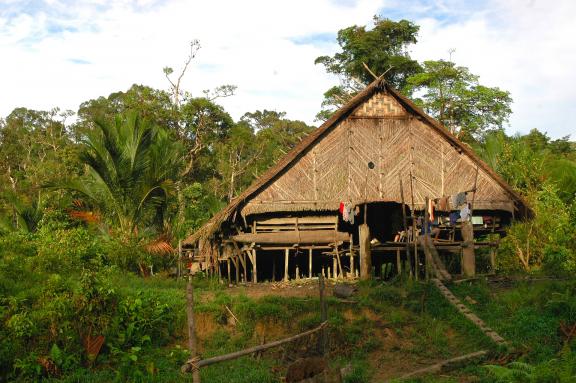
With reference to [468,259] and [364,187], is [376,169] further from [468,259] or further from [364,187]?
[468,259]

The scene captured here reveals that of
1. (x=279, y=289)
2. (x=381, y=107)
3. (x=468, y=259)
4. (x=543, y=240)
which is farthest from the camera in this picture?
(x=381, y=107)

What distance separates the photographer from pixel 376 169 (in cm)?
1582

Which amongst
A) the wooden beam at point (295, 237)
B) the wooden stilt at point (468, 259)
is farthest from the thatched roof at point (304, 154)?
the wooden stilt at point (468, 259)

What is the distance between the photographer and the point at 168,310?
11180mm

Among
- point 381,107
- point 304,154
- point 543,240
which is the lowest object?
point 543,240

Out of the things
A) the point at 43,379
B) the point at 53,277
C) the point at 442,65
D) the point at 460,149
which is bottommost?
the point at 43,379

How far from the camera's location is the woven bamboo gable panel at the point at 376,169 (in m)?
15.5

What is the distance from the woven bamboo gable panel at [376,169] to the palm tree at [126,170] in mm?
3828

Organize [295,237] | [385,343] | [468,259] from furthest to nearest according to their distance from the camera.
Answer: [295,237]
[468,259]
[385,343]

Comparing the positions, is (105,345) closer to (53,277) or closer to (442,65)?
(53,277)

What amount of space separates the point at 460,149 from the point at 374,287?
480 cm

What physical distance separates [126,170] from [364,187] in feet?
21.6

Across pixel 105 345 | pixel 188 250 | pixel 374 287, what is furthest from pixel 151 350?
pixel 188 250

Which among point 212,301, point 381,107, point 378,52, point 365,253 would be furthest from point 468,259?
point 378,52
